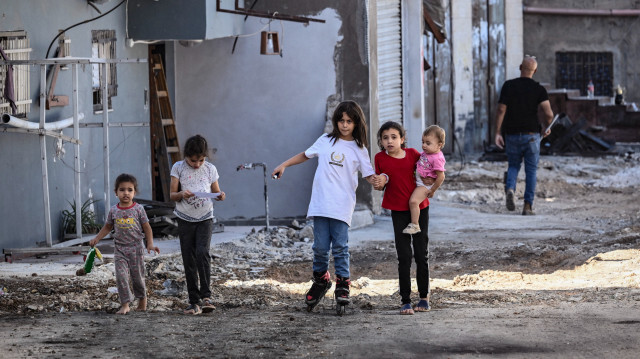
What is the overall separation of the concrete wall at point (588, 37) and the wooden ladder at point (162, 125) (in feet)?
54.1

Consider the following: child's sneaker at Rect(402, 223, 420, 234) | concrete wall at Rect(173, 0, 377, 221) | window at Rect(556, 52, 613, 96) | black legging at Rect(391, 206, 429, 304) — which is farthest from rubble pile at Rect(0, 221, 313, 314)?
window at Rect(556, 52, 613, 96)

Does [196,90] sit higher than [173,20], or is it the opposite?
[173,20]

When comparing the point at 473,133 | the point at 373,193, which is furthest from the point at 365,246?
the point at 473,133

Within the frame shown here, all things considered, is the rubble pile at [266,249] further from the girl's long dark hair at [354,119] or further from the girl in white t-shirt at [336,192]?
the girl's long dark hair at [354,119]

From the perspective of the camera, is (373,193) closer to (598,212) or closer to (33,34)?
(598,212)

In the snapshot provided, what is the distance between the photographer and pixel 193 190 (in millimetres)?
7184

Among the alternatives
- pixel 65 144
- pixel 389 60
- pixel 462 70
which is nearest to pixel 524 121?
pixel 389 60

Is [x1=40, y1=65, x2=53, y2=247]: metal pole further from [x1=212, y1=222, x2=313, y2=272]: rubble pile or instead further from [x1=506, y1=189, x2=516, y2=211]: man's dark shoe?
[x1=506, y1=189, x2=516, y2=211]: man's dark shoe

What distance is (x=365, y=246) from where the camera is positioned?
11.6 meters

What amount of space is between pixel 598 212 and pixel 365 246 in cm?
441

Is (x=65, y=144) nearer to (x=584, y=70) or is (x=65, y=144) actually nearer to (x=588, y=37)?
(x=584, y=70)

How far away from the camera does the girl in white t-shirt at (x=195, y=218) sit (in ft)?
23.5

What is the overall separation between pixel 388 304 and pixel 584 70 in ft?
73.9

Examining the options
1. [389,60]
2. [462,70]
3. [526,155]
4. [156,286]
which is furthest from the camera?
[462,70]
